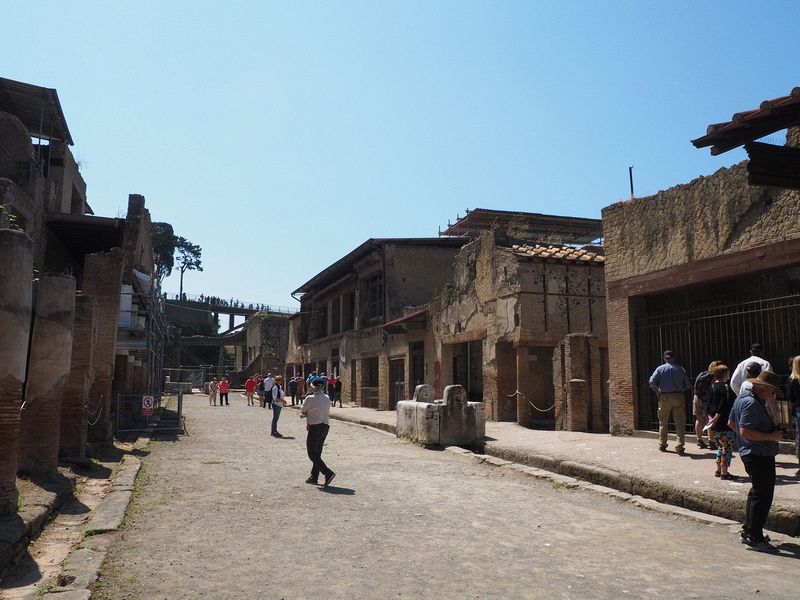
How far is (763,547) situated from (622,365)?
24.6ft

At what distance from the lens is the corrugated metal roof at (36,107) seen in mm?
16172

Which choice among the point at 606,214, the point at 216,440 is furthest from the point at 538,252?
the point at 216,440

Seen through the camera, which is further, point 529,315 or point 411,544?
point 529,315

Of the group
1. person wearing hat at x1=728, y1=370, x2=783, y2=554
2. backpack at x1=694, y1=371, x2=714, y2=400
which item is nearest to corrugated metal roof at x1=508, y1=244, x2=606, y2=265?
backpack at x1=694, y1=371, x2=714, y2=400

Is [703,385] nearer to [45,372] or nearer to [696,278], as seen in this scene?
[696,278]

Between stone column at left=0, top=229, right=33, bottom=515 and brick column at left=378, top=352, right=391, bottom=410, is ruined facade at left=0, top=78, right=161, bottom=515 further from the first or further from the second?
brick column at left=378, top=352, right=391, bottom=410

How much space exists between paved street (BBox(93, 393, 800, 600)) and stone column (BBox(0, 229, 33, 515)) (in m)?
1.10

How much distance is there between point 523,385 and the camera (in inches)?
655

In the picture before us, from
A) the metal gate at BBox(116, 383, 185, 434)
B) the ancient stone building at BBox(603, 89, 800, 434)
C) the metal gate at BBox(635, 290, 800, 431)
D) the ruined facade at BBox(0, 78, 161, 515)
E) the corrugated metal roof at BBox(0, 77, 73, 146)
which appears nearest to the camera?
the ruined facade at BBox(0, 78, 161, 515)

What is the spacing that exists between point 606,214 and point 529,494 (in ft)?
24.0

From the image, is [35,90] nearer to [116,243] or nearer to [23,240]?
Answer: [116,243]

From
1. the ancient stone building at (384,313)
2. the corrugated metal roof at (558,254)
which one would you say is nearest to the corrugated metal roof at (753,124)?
the corrugated metal roof at (558,254)

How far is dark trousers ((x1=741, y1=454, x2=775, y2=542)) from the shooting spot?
550cm

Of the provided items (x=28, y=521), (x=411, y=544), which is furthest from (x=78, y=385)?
(x=411, y=544)
